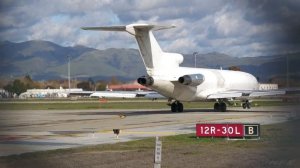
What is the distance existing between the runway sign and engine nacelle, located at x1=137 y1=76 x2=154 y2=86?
27.9m

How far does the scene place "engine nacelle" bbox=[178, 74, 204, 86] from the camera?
58531 millimetres

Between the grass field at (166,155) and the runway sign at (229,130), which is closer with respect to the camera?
the grass field at (166,155)

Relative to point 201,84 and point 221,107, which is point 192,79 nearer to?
point 201,84

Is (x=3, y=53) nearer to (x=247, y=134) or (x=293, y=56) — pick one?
(x=293, y=56)

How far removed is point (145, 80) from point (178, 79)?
431cm

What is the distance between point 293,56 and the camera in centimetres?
495

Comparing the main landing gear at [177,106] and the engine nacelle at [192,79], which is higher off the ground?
the engine nacelle at [192,79]

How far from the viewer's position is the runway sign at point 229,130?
26.3 meters

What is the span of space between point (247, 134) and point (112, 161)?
10.1 m

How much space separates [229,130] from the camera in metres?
26.9

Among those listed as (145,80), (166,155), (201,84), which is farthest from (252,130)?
(201,84)

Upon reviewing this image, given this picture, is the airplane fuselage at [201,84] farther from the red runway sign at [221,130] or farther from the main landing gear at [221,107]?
the red runway sign at [221,130]

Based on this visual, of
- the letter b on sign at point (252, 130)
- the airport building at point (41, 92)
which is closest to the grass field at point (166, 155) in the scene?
the letter b on sign at point (252, 130)

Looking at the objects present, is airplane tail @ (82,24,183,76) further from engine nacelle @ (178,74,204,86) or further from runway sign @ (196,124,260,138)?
runway sign @ (196,124,260,138)
